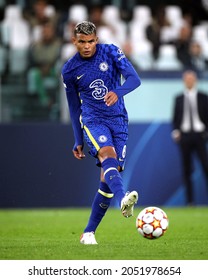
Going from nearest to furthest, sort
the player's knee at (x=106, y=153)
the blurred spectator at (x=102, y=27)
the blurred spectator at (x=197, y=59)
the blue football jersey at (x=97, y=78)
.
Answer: the player's knee at (x=106, y=153) < the blue football jersey at (x=97, y=78) < the blurred spectator at (x=197, y=59) < the blurred spectator at (x=102, y=27)

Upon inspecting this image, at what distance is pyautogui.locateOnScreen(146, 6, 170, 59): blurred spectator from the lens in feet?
65.4

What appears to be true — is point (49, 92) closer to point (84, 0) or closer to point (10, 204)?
point (10, 204)

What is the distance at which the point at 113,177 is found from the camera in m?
9.14

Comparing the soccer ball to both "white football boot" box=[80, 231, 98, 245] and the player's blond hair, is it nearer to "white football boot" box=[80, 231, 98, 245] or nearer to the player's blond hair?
"white football boot" box=[80, 231, 98, 245]

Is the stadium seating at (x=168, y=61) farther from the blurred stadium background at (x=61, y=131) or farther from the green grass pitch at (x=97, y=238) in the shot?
the green grass pitch at (x=97, y=238)

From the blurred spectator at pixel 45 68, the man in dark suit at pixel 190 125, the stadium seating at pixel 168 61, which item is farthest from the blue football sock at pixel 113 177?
the stadium seating at pixel 168 61

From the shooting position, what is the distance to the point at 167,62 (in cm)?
1889

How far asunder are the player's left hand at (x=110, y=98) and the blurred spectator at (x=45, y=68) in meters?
8.23

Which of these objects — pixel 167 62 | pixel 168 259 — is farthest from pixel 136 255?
pixel 167 62

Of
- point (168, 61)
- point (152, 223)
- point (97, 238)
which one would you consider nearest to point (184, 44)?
point (168, 61)

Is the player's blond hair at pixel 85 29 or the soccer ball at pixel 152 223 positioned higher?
the player's blond hair at pixel 85 29

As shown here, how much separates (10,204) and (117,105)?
790 centimetres

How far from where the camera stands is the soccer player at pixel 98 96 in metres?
9.42

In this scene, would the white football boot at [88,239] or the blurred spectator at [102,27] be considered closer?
the white football boot at [88,239]
